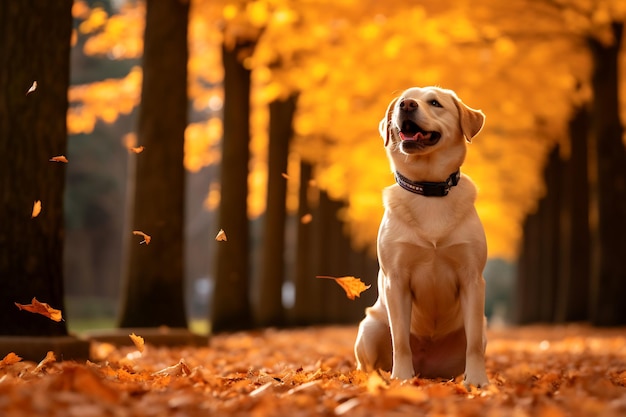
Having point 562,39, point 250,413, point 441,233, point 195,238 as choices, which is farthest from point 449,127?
point 195,238

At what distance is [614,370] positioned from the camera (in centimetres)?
675

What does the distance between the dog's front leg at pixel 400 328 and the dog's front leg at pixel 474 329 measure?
14.1 inches

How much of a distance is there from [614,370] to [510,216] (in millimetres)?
32948

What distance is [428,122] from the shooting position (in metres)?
5.18

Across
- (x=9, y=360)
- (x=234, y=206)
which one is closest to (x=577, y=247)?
(x=234, y=206)

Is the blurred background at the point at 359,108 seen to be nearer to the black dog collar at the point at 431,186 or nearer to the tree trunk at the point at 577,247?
the tree trunk at the point at 577,247

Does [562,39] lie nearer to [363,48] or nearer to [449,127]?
[363,48]

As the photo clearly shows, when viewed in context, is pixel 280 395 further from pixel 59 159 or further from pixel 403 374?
pixel 59 159

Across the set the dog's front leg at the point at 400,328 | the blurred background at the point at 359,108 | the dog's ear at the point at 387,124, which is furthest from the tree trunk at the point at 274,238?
the dog's front leg at the point at 400,328

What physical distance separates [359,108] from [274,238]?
3.85 metres

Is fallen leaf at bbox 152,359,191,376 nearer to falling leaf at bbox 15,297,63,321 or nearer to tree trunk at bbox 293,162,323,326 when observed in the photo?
falling leaf at bbox 15,297,63,321

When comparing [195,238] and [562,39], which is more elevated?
[562,39]

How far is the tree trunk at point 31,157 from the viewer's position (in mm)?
6629

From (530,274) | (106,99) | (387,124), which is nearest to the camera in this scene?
(387,124)
